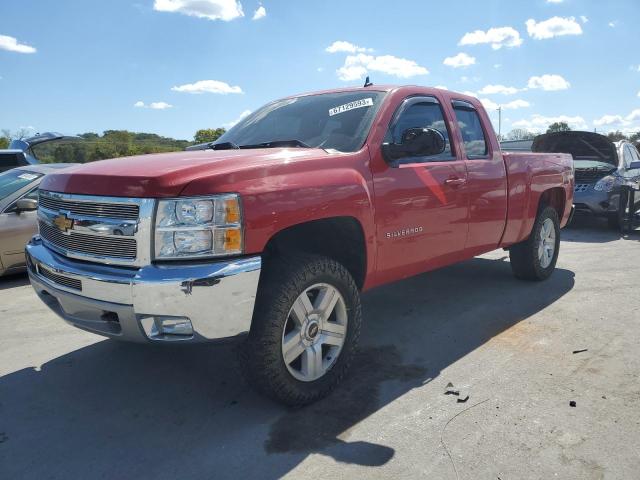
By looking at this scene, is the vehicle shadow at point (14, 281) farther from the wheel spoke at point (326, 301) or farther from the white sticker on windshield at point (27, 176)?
the wheel spoke at point (326, 301)

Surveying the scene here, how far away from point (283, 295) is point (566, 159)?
14.7 feet

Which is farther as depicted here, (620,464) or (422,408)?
(422,408)

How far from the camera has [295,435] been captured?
274 cm

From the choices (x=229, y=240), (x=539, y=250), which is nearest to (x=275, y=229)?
(x=229, y=240)

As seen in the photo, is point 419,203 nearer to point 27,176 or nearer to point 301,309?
point 301,309

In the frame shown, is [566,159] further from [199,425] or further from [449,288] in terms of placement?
[199,425]

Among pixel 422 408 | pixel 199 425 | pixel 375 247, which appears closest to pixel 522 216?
pixel 375 247

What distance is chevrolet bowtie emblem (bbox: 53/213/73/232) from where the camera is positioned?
2.87m

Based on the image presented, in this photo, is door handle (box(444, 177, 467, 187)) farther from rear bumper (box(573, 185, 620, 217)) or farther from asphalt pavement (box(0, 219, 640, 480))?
rear bumper (box(573, 185, 620, 217))

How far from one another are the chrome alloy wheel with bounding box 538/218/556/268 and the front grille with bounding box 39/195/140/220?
4440mm

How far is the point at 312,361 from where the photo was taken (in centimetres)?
305

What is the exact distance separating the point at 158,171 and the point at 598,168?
9.27 meters

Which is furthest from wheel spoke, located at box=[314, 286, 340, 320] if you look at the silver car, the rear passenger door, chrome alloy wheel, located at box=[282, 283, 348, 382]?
the silver car

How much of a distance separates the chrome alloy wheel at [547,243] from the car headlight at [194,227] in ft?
13.5
